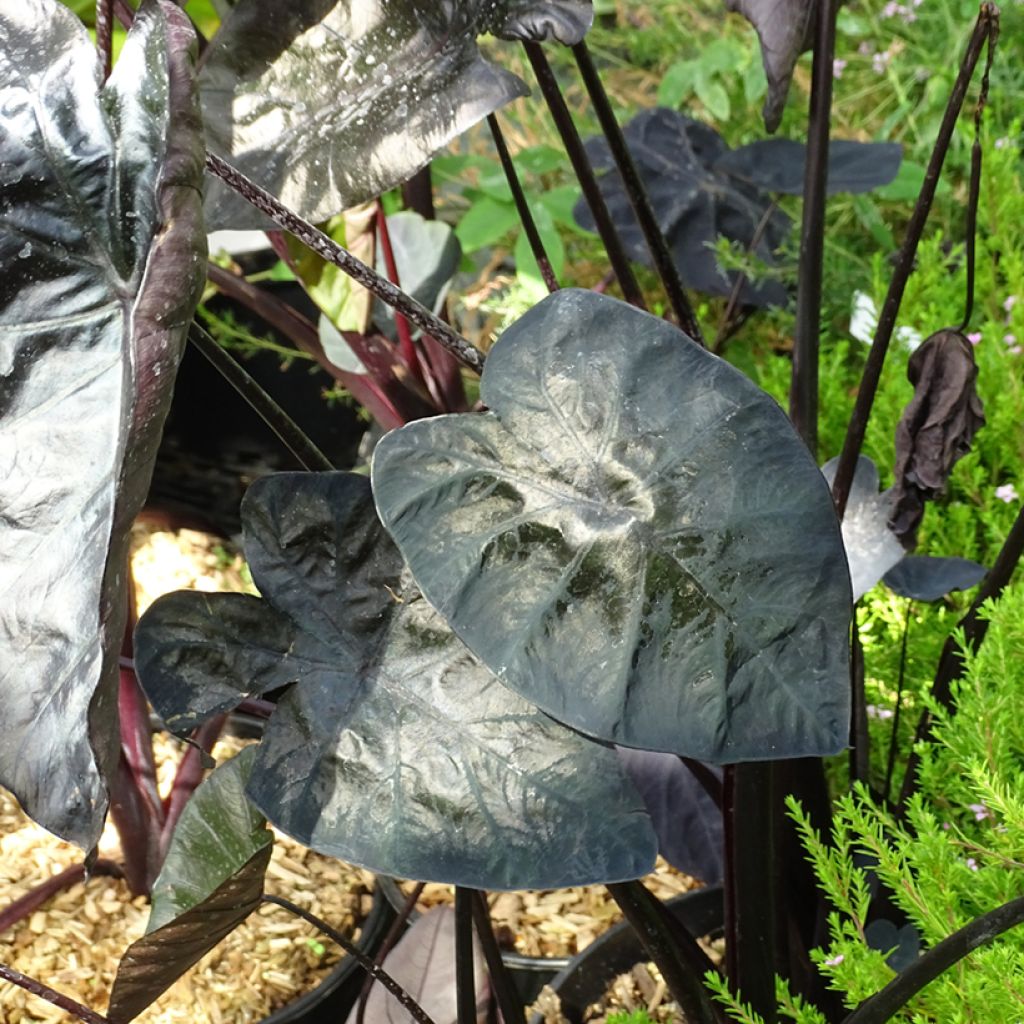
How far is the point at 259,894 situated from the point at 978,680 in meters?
0.43

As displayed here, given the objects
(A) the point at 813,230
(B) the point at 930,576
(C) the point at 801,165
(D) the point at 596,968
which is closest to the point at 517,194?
(A) the point at 813,230

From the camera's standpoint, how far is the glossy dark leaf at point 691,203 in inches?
61.4

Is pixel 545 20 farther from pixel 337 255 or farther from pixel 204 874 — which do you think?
pixel 204 874

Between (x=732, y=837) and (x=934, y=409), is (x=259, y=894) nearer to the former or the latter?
(x=732, y=837)

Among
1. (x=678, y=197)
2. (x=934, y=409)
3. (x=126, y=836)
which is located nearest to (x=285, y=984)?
(x=126, y=836)

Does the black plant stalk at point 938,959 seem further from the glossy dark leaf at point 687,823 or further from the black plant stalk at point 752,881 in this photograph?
the glossy dark leaf at point 687,823

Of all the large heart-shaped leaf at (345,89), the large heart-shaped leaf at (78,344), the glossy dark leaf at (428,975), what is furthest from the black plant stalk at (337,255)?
the glossy dark leaf at (428,975)

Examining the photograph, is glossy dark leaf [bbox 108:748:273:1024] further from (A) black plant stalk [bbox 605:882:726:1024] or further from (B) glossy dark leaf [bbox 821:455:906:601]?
(B) glossy dark leaf [bbox 821:455:906:601]

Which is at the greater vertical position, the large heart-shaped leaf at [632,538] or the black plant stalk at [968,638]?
the large heart-shaped leaf at [632,538]

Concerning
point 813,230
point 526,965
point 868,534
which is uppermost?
point 813,230

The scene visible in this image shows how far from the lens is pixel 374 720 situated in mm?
624

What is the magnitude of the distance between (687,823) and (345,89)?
2.09 ft

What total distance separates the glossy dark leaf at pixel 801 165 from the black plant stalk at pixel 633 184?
0.70 m

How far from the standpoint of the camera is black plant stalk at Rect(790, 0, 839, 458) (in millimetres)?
742
